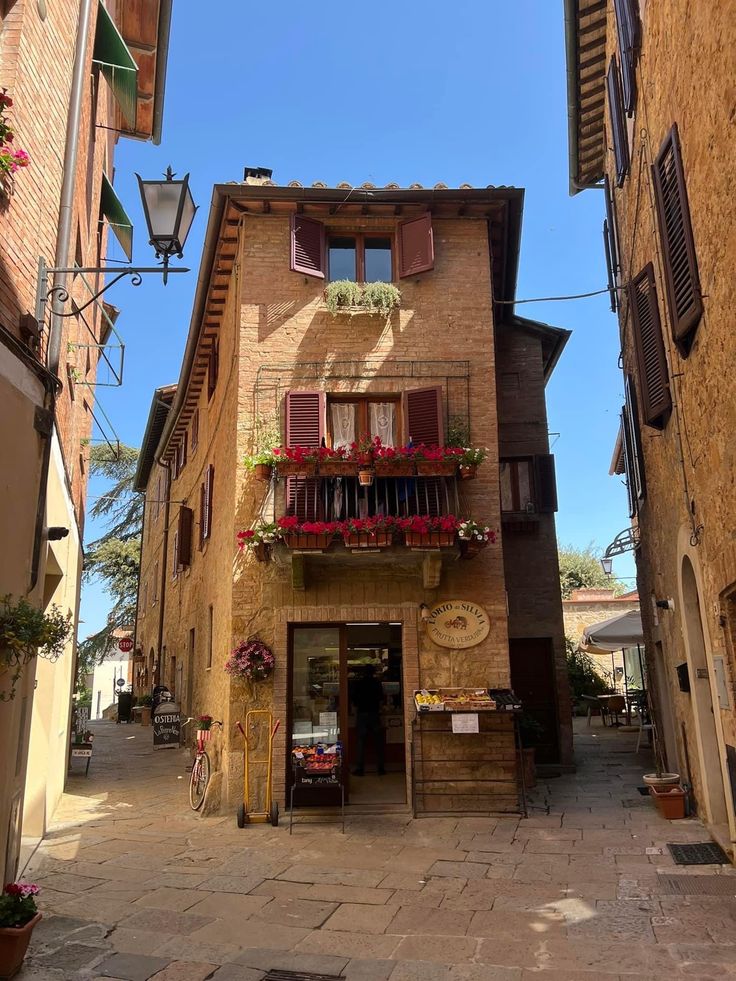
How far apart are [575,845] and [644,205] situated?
294 inches

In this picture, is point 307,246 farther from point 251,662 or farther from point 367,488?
point 251,662

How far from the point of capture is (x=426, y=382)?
1125cm

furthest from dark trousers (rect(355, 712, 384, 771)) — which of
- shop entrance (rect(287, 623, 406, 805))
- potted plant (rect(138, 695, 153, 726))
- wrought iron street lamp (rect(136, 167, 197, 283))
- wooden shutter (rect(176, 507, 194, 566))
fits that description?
potted plant (rect(138, 695, 153, 726))

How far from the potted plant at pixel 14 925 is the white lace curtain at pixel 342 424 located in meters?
7.31

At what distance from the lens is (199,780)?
1045cm

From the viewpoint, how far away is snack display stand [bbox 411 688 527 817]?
962 centimetres

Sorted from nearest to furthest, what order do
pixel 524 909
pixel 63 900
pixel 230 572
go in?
pixel 524 909 → pixel 63 900 → pixel 230 572

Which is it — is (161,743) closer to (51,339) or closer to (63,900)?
(63,900)

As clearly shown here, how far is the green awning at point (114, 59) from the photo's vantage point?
10.1 meters

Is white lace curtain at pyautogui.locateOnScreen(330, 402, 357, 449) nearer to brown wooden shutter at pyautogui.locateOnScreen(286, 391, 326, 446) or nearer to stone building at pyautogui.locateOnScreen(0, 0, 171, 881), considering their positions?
brown wooden shutter at pyautogui.locateOnScreen(286, 391, 326, 446)

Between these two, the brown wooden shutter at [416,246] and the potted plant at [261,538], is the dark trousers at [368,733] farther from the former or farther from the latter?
the brown wooden shutter at [416,246]

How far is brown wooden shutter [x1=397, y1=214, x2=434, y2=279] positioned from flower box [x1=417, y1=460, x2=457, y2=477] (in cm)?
329

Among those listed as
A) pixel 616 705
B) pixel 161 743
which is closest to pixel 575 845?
pixel 161 743

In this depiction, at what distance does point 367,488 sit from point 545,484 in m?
5.27
